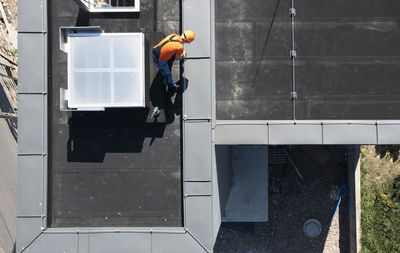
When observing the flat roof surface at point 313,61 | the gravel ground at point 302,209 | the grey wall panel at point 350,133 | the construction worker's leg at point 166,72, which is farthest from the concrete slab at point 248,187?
the construction worker's leg at point 166,72

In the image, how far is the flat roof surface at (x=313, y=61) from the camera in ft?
19.9

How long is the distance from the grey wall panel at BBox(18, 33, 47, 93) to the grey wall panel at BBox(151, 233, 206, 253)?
148 inches

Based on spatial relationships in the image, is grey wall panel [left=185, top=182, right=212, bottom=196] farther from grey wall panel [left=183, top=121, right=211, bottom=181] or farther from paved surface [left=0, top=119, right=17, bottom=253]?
paved surface [left=0, top=119, right=17, bottom=253]

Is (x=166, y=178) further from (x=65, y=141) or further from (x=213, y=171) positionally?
(x=65, y=141)

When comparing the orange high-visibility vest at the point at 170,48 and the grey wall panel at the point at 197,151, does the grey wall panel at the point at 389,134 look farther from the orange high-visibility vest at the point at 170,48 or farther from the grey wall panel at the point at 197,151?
the orange high-visibility vest at the point at 170,48

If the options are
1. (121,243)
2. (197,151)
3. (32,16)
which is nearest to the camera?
(121,243)

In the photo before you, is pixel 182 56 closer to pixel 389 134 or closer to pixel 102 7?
pixel 102 7

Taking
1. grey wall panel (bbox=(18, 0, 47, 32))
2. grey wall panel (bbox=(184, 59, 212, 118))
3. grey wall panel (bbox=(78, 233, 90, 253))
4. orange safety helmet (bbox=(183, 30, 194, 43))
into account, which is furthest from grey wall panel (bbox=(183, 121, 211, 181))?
grey wall panel (bbox=(18, 0, 47, 32))

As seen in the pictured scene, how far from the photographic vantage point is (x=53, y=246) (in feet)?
17.4

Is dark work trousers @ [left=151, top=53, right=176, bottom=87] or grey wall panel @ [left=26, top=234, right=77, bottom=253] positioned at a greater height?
dark work trousers @ [left=151, top=53, right=176, bottom=87]

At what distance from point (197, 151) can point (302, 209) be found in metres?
8.31

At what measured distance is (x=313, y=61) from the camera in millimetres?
6137

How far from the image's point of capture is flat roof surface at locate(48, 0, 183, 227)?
224 inches

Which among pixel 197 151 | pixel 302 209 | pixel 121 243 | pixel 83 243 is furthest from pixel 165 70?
pixel 302 209
